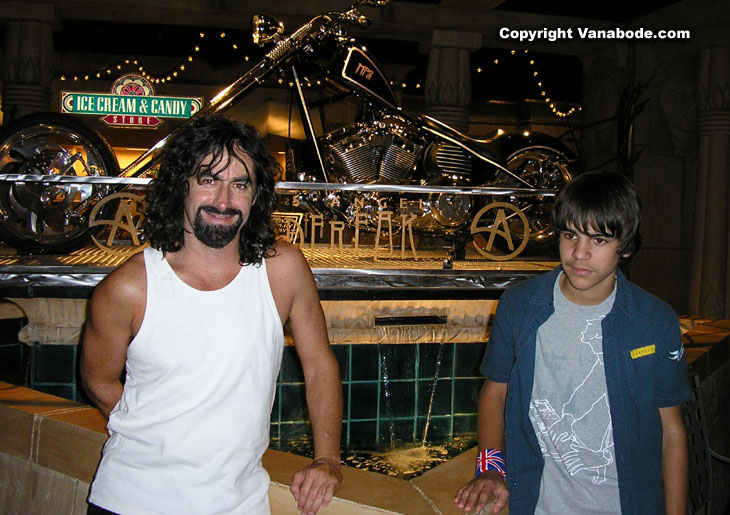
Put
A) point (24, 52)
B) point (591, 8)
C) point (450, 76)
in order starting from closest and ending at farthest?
point (24, 52) → point (450, 76) → point (591, 8)

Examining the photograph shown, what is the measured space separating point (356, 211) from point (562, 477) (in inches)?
122

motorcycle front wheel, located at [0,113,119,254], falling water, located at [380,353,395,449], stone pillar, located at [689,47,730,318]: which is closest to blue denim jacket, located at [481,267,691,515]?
falling water, located at [380,353,395,449]

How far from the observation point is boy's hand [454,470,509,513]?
1.55 metres

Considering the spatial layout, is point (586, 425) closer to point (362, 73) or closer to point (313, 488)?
point (313, 488)

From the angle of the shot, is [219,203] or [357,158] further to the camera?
[357,158]

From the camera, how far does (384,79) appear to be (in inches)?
190

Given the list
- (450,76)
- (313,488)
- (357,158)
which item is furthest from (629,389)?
(450,76)

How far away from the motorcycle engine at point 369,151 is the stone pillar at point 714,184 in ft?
16.1

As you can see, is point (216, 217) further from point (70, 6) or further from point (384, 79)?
point (70, 6)

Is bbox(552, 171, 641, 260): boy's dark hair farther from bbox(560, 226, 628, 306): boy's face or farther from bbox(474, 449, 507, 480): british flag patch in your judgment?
bbox(474, 449, 507, 480): british flag patch

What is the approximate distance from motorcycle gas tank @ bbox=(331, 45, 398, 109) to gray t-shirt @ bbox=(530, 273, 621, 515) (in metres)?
3.39

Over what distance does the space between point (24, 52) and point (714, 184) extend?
25.9 ft

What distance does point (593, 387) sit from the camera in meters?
1.50

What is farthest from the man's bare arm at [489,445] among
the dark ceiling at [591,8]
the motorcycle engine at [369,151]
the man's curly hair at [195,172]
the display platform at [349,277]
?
the dark ceiling at [591,8]
